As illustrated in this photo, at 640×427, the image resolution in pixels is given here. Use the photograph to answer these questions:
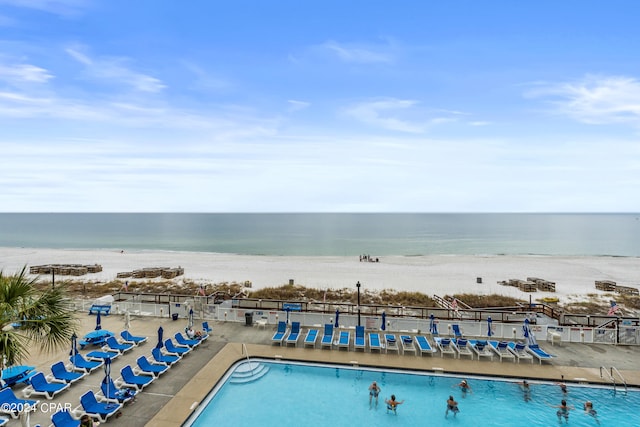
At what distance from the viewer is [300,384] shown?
12367 millimetres

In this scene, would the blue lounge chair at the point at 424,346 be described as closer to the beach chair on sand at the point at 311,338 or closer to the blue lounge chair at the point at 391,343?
the blue lounge chair at the point at 391,343

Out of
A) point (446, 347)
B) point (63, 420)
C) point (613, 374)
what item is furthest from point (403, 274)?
point (63, 420)

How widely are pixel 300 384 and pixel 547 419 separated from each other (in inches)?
303

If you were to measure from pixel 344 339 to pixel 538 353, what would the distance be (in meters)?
7.57

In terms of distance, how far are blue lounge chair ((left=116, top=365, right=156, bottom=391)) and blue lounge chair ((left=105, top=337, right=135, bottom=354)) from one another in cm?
278

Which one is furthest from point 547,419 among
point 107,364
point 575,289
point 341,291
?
point 575,289

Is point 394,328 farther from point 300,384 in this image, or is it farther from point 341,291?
point 341,291

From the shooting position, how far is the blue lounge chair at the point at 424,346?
1408cm

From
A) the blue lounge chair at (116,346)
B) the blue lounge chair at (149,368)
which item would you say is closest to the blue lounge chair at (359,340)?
the blue lounge chair at (149,368)

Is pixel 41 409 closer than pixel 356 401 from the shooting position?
Yes

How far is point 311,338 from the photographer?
15.0 meters

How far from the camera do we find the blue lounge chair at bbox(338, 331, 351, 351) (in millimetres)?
14578

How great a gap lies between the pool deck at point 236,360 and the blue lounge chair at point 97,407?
206 mm

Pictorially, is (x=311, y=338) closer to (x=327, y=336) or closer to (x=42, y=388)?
(x=327, y=336)
